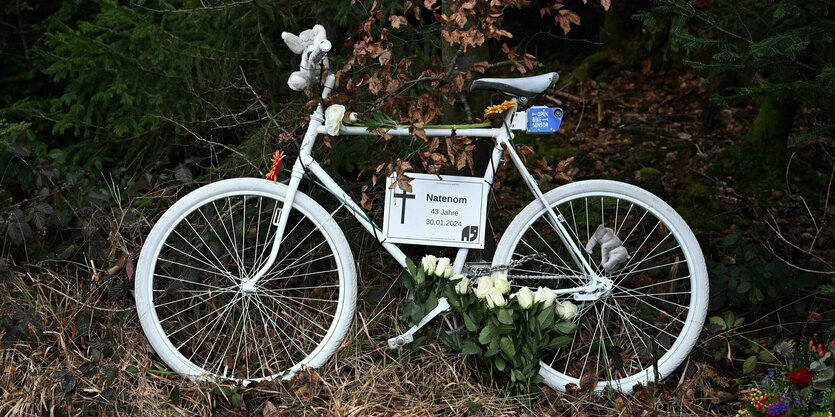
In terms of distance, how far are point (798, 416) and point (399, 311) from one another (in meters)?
1.55

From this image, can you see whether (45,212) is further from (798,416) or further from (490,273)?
(798,416)

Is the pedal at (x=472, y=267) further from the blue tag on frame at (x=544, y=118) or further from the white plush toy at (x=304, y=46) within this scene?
the white plush toy at (x=304, y=46)

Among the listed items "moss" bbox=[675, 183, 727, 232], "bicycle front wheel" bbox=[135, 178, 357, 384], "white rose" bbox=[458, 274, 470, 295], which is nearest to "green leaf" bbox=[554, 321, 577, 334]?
"white rose" bbox=[458, 274, 470, 295]

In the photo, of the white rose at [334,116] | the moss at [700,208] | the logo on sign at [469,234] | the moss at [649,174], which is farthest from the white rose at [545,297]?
the moss at [649,174]

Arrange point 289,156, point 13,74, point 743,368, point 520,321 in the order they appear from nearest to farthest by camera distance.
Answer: point 520,321 < point 743,368 < point 289,156 < point 13,74

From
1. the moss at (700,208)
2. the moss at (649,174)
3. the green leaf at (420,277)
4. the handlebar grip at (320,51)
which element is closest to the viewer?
the handlebar grip at (320,51)

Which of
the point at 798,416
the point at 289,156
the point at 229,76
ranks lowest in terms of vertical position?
the point at 798,416

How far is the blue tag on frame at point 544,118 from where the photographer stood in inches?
106

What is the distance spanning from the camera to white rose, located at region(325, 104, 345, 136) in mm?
2693

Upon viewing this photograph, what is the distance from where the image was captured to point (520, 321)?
2686mm

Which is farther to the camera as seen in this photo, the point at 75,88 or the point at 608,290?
the point at 75,88

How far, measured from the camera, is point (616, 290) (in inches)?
129

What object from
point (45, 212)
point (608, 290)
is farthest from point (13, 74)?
point (608, 290)

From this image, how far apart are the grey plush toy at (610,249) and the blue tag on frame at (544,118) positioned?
0.47 metres
